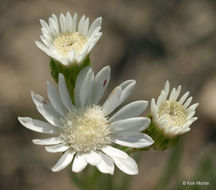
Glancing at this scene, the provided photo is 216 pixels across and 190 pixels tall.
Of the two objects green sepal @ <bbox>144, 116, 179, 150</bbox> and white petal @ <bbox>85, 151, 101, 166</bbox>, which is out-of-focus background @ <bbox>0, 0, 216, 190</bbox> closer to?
green sepal @ <bbox>144, 116, 179, 150</bbox>

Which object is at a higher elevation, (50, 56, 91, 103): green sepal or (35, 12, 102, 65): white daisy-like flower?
(35, 12, 102, 65): white daisy-like flower

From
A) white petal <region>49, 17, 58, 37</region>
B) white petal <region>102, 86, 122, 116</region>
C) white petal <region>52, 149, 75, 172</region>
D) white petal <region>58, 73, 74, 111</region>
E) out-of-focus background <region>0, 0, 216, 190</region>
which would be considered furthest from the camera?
out-of-focus background <region>0, 0, 216, 190</region>

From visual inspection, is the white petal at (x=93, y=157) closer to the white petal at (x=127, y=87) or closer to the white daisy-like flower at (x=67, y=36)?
the white petal at (x=127, y=87)


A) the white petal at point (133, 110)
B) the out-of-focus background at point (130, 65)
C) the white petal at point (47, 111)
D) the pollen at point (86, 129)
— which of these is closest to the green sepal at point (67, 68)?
the white petal at point (47, 111)

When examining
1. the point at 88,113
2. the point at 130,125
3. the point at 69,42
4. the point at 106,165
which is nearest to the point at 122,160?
the point at 106,165

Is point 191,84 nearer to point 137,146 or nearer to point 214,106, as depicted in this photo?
point 214,106

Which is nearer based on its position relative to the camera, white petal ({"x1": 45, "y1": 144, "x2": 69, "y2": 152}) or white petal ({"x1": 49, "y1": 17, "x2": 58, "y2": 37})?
white petal ({"x1": 45, "y1": 144, "x2": 69, "y2": 152})

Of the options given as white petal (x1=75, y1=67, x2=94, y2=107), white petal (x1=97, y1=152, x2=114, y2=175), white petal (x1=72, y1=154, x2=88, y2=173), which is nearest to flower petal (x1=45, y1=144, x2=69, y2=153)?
white petal (x1=72, y1=154, x2=88, y2=173)
